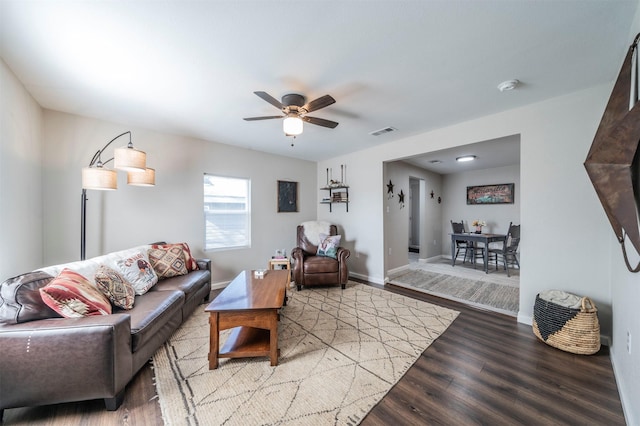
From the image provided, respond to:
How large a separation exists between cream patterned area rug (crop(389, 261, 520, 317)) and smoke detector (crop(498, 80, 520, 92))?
2507 millimetres

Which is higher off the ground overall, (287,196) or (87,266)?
(287,196)

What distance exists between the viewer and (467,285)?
3918mm

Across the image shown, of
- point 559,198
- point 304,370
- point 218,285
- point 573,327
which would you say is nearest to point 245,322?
point 304,370

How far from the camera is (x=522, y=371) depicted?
1.79 metres

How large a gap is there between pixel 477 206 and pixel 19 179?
8.02 metres

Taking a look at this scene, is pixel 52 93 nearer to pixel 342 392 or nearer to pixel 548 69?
pixel 342 392

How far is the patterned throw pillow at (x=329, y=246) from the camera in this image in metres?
3.91

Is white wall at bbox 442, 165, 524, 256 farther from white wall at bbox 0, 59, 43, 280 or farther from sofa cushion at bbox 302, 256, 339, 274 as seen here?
white wall at bbox 0, 59, 43, 280

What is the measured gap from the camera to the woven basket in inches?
77.2

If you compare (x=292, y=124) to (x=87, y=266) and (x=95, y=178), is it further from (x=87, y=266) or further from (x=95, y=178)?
(x=87, y=266)

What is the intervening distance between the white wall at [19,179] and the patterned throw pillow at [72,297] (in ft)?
2.72

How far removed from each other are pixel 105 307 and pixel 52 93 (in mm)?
2294

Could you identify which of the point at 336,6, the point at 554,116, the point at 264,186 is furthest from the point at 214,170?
the point at 554,116

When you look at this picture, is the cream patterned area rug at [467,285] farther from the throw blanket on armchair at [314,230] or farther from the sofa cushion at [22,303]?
the sofa cushion at [22,303]
